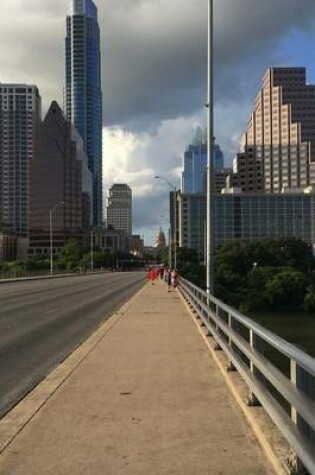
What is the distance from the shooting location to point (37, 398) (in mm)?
9320

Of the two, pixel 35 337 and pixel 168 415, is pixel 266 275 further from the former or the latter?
pixel 168 415

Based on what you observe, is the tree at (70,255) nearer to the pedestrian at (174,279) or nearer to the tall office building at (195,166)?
the tall office building at (195,166)

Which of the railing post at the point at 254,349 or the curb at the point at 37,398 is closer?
the curb at the point at 37,398

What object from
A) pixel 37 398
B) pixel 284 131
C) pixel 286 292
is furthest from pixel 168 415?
pixel 284 131

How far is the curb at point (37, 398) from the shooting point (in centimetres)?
747

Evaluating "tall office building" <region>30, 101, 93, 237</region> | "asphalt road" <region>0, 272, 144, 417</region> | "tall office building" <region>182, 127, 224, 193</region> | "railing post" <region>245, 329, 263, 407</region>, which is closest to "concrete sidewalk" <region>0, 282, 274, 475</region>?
"railing post" <region>245, 329, 263, 407</region>

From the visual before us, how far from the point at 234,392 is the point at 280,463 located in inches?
137

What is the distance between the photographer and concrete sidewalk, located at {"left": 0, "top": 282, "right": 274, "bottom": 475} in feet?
20.0

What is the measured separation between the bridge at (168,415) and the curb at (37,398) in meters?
0.02

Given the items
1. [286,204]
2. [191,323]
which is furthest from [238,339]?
[286,204]

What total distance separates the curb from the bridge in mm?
15

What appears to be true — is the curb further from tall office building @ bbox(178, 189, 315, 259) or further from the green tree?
tall office building @ bbox(178, 189, 315, 259)

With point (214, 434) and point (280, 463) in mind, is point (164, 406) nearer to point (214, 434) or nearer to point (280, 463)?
point (214, 434)

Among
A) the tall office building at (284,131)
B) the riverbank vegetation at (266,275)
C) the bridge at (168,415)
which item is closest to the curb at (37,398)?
the bridge at (168,415)
